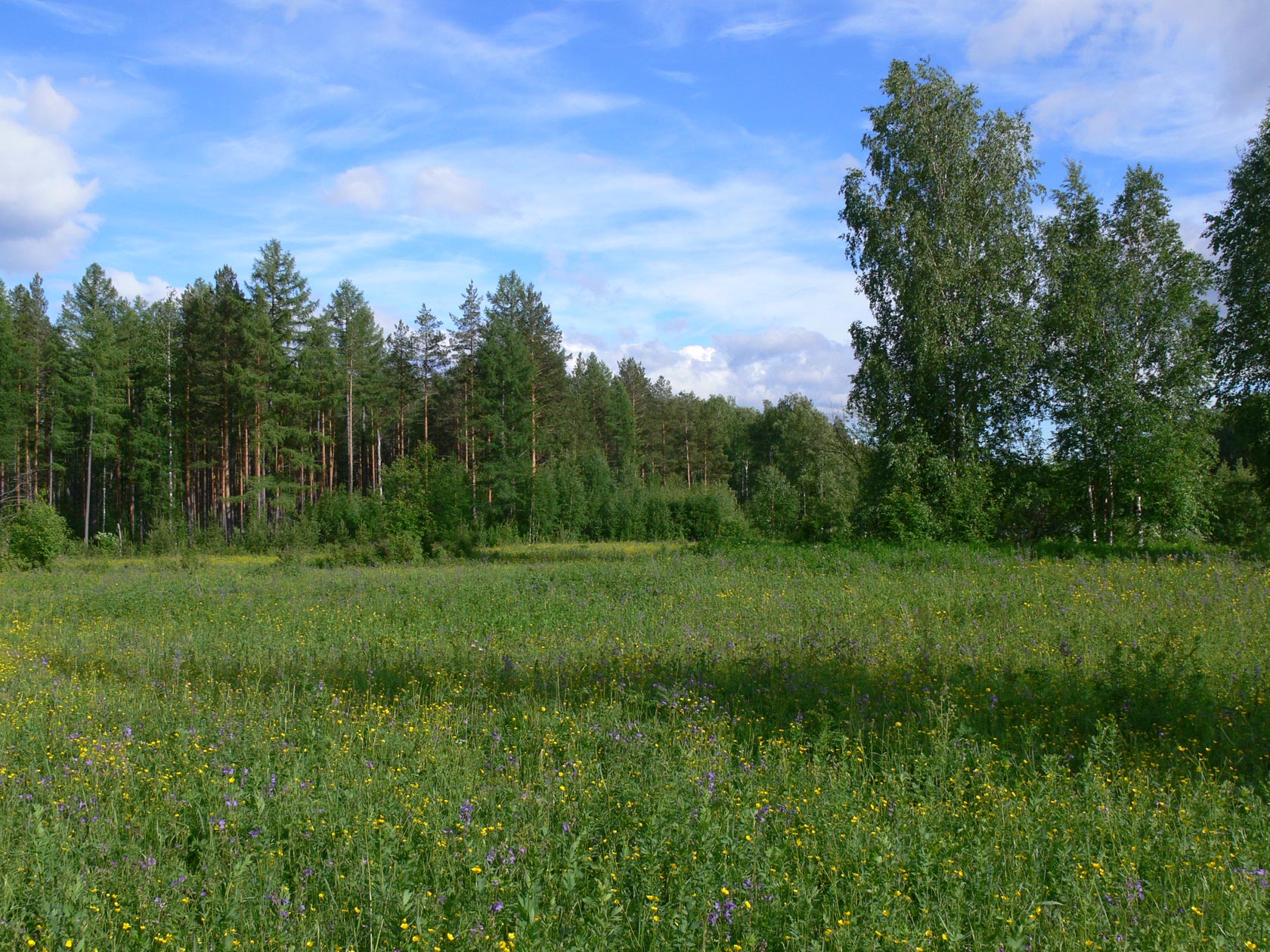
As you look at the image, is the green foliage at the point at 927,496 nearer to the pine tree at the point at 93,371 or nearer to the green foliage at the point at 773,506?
the green foliage at the point at 773,506

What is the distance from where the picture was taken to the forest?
2388cm

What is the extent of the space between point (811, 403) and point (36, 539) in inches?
2189

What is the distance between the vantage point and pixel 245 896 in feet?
11.5

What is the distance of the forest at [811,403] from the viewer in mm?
23875

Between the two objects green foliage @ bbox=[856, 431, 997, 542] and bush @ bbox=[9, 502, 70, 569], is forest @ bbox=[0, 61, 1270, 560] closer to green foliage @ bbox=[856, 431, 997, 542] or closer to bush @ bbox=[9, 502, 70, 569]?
green foliage @ bbox=[856, 431, 997, 542]

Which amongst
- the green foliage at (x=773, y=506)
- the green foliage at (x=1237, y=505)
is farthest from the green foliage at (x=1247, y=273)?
the green foliage at (x=773, y=506)

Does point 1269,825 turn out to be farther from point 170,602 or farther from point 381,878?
point 170,602

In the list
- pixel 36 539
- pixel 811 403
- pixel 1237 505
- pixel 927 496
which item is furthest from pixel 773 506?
pixel 36 539

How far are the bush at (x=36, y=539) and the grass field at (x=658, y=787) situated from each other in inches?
810

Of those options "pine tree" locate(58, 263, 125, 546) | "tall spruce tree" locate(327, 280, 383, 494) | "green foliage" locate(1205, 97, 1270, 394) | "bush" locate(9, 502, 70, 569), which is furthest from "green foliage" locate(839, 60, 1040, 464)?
"pine tree" locate(58, 263, 125, 546)

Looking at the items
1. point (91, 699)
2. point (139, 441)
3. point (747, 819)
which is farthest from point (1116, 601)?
point (139, 441)

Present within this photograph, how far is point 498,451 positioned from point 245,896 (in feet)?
139

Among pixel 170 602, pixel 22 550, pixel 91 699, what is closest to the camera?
pixel 91 699

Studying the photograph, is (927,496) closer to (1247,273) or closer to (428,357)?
(1247,273)
